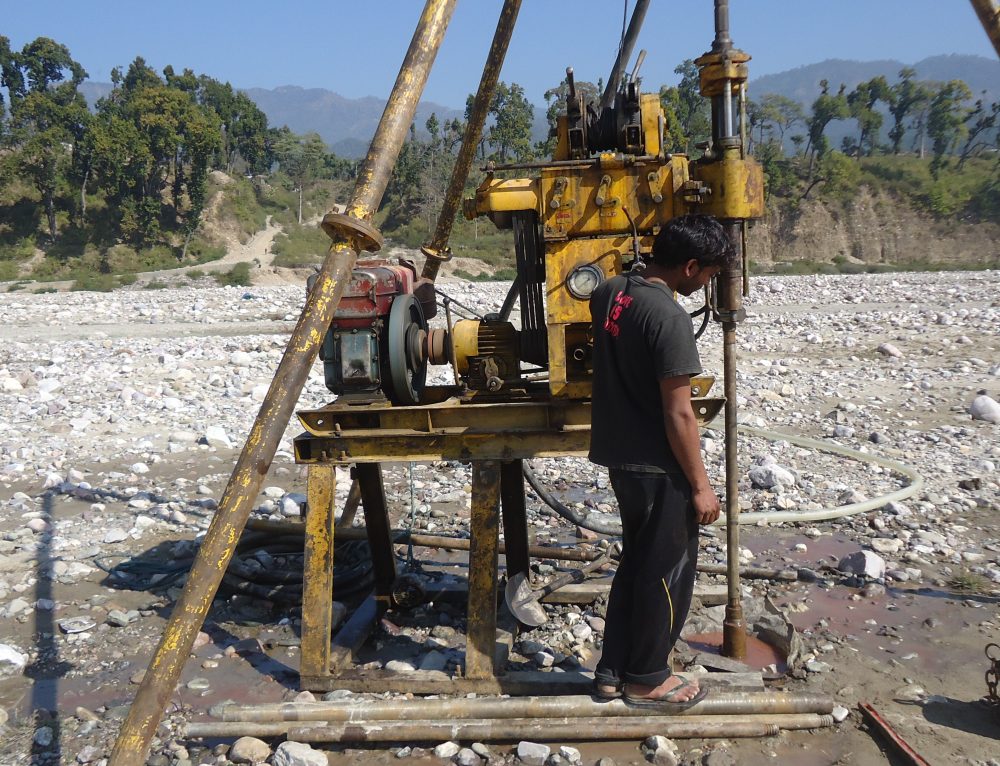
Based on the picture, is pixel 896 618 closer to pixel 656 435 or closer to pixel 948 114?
pixel 656 435

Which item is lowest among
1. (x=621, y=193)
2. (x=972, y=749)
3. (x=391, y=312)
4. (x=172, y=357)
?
(x=972, y=749)

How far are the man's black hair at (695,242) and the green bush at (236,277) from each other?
27.6 m

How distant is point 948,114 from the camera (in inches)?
2192

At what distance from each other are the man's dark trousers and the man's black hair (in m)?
0.75

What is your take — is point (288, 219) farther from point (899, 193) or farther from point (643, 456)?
point (643, 456)

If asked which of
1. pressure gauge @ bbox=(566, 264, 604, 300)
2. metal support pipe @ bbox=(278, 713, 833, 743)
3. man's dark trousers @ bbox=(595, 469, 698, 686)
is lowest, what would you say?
metal support pipe @ bbox=(278, 713, 833, 743)

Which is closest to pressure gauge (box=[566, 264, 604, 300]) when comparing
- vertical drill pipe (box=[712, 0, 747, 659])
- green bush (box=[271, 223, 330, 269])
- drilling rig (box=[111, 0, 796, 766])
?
drilling rig (box=[111, 0, 796, 766])

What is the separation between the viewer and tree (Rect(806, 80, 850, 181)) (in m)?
51.3

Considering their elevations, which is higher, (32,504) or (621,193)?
(621,193)

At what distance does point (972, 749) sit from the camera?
9.82 ft

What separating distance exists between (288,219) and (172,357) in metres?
43.6

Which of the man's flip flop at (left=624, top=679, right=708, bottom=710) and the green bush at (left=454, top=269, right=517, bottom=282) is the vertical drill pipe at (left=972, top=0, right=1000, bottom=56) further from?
the green bush at (left=454, top=269, right=517, bottom=282)

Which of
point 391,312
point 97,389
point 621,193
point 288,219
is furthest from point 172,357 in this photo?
point 288,219

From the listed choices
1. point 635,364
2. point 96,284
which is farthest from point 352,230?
point 96,284
